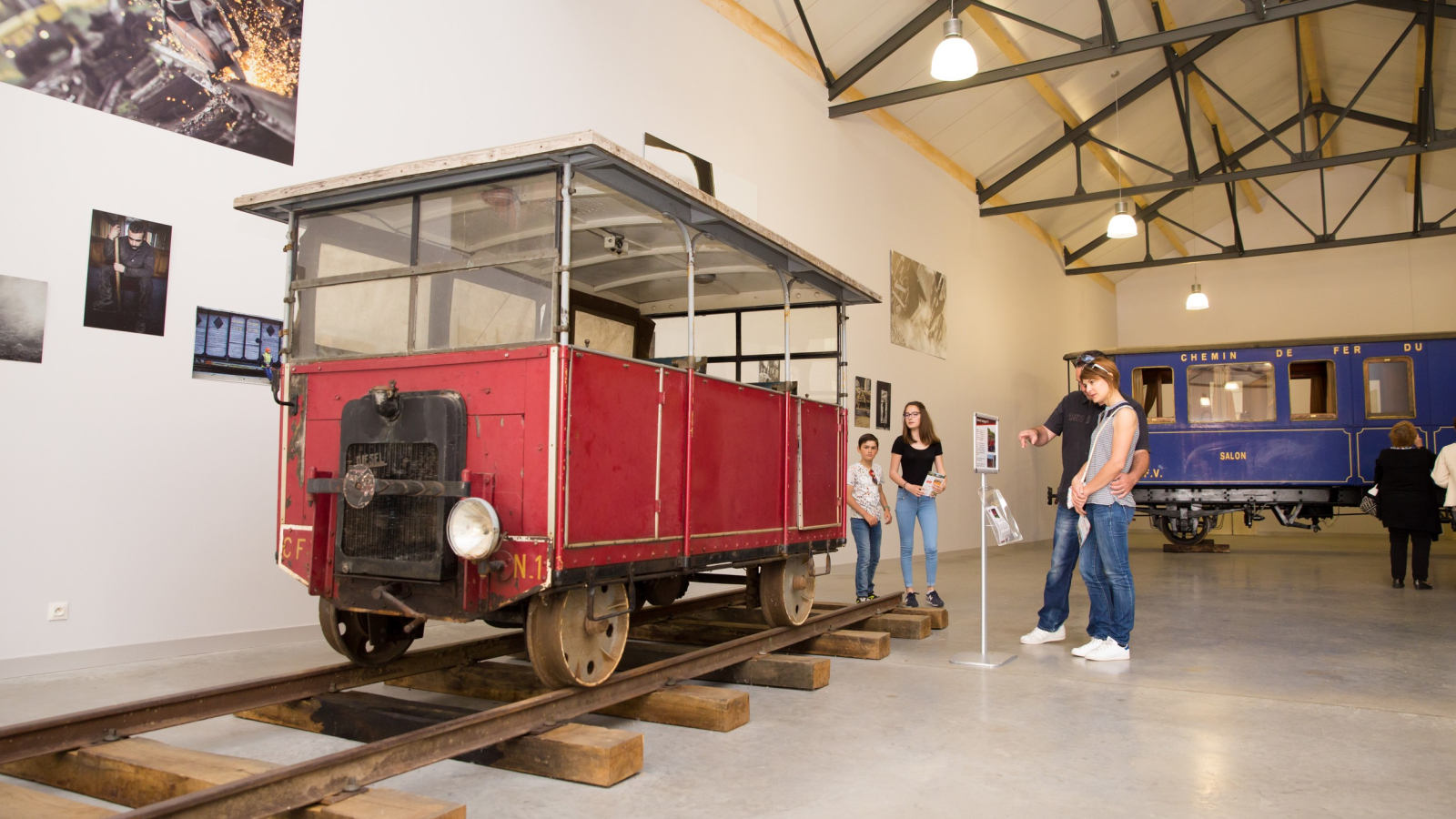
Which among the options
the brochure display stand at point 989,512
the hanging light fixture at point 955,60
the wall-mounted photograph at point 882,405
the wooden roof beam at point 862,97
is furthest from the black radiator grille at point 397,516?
the wall-mounted photograph at point 882,405

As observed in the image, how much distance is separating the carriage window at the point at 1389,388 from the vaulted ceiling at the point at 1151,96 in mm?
3068

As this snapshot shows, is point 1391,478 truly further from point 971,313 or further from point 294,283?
point 294,283

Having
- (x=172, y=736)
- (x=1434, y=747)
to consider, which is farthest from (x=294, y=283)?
(x=1434, y=747)

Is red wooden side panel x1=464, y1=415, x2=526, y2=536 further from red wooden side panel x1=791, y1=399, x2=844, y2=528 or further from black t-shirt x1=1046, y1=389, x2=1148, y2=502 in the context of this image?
black t-shirt x1=1046, y1=389, x2=1148, y2=502

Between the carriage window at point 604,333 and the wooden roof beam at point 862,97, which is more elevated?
the wooden roof beam at point 862,97

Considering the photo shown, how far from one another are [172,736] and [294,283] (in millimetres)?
2053

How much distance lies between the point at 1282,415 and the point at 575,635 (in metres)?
13.3

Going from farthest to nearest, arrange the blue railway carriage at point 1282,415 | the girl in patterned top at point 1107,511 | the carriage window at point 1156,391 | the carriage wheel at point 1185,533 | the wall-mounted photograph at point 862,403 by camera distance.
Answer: the carriage wheel at point 1185,533 → the carriage window at point 1156,391 → the blue railway carriage at point 1282,415 → the wall-mounted photograph at point 862,403 → the girl in patterned top at point 1107,511

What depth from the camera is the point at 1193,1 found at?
532 inches

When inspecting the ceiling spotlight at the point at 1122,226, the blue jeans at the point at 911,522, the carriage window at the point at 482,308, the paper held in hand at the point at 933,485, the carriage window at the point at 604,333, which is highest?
the ceiling spotlight at the point at 1122,226

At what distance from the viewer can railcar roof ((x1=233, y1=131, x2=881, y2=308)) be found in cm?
366

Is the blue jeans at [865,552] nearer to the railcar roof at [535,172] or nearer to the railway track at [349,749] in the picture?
the railway track at [349,749]

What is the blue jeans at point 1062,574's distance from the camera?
612 cm

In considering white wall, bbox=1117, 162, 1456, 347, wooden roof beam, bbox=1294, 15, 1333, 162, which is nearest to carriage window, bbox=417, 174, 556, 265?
wooden roof beam, bbox=1294, 15, 1333, 162
